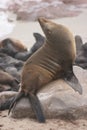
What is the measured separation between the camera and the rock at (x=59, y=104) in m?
4.70

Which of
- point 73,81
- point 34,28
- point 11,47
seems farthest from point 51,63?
point 34,28

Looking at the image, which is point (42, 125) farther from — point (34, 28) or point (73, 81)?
point (34, 28)

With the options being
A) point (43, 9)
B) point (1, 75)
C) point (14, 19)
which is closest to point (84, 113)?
point (1, 75)

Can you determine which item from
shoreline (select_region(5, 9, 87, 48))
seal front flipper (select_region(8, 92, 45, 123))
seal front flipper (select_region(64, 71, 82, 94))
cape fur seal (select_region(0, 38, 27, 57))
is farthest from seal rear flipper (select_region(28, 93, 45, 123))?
shoreline (select_region(5, 9, 87, 48))

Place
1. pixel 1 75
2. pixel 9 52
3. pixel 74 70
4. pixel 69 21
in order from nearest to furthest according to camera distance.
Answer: pixel 74 70 → pixel 1 75 → pixel 9 52 → pixel 69 21

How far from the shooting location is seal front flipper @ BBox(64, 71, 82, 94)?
4.93 metres

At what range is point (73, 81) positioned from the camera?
507cm

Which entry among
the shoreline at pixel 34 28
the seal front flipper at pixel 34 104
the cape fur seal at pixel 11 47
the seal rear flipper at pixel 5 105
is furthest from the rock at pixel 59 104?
the shoreline at pixel 34 28

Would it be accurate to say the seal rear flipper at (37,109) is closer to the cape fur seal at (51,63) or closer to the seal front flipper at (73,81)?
the cape fur seal at (51,63)

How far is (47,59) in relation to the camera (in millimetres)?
5207

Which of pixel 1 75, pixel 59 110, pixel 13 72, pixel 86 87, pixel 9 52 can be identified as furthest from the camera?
pixel 9 52

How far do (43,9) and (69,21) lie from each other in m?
1.90

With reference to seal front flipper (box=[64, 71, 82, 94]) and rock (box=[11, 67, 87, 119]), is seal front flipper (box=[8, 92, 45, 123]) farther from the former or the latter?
seal front flipper (box=[64, 71, 82, 94])

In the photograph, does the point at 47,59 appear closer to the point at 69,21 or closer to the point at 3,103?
the point at 3,103
